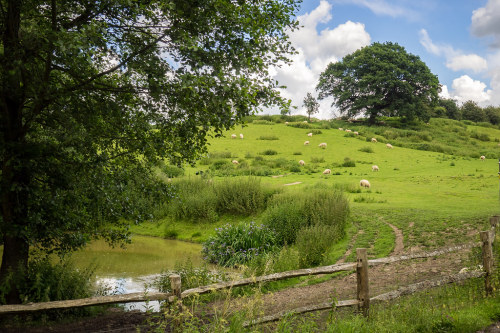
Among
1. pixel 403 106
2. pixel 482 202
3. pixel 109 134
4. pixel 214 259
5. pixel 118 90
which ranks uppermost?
pixel 403 106

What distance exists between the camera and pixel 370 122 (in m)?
67.7

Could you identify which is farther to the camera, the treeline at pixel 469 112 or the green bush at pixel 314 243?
the treeline at pixel 469 112

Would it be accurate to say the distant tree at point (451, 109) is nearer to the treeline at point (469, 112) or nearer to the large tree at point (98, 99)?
the treeline at point (469, 112)

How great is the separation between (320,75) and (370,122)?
46.0 ft

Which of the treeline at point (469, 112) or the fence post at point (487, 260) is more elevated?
the treeline at point (469, 112)

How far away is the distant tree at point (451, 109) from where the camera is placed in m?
89.2

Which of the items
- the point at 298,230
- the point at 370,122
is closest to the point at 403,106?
the point at 370,122

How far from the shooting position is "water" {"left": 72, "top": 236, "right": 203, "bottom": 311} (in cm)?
1327

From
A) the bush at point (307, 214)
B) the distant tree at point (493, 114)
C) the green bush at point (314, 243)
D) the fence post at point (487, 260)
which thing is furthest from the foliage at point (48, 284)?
the distant tree at point (493, 114)

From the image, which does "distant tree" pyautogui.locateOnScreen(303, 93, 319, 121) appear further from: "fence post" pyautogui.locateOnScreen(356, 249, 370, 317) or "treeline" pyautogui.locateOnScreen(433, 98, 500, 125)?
"fence post" pyautogui.locateOnScreen(356, 249, 370, 317)

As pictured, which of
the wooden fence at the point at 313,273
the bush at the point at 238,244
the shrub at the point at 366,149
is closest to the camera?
the wooden fence at the point at 313,273

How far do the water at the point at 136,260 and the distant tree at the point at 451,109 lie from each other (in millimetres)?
84126

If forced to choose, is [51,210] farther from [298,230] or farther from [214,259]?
[298,230]

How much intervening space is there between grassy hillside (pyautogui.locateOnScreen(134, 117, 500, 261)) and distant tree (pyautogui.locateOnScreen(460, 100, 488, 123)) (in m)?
29.5
